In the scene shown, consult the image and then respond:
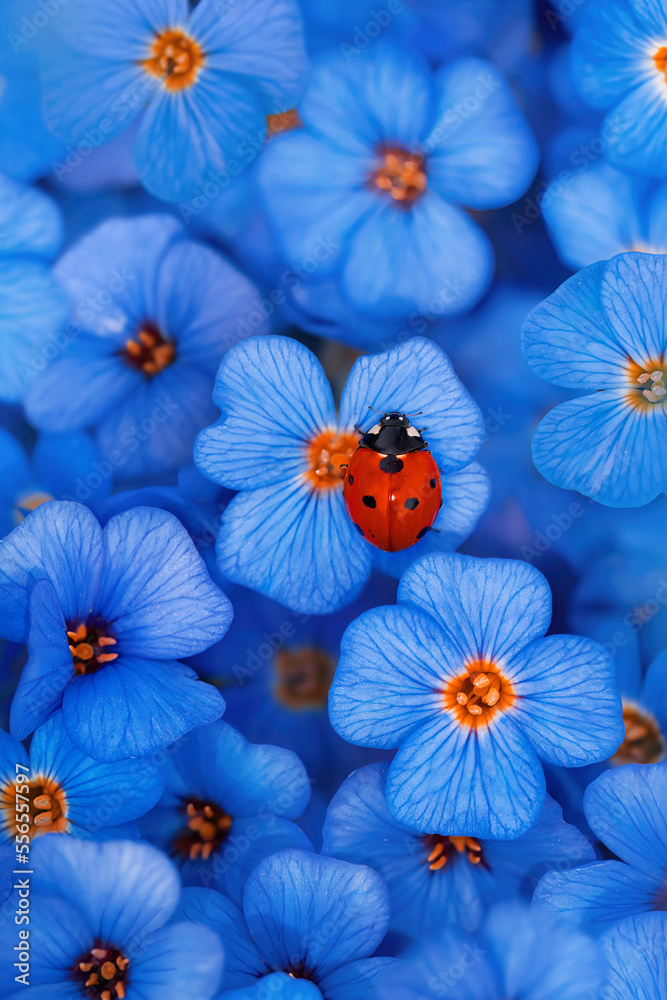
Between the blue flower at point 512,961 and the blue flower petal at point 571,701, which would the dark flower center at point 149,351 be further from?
the blue flower at point 512,961

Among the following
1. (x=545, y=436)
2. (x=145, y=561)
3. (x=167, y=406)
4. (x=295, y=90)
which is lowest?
(x=145, y=561)

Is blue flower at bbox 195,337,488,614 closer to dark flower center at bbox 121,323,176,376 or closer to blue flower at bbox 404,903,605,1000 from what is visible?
dark flower center at bbox 121,323,176,376

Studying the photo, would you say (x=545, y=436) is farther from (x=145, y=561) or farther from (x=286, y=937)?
(x=286, y=937)

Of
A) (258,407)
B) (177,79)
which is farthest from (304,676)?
(177,79)

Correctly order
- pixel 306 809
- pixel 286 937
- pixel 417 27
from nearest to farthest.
A: pixel 286 937
pixel 306 809
pixel 417 27

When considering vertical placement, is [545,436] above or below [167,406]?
below

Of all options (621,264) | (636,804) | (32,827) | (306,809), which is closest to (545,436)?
(621,264)
